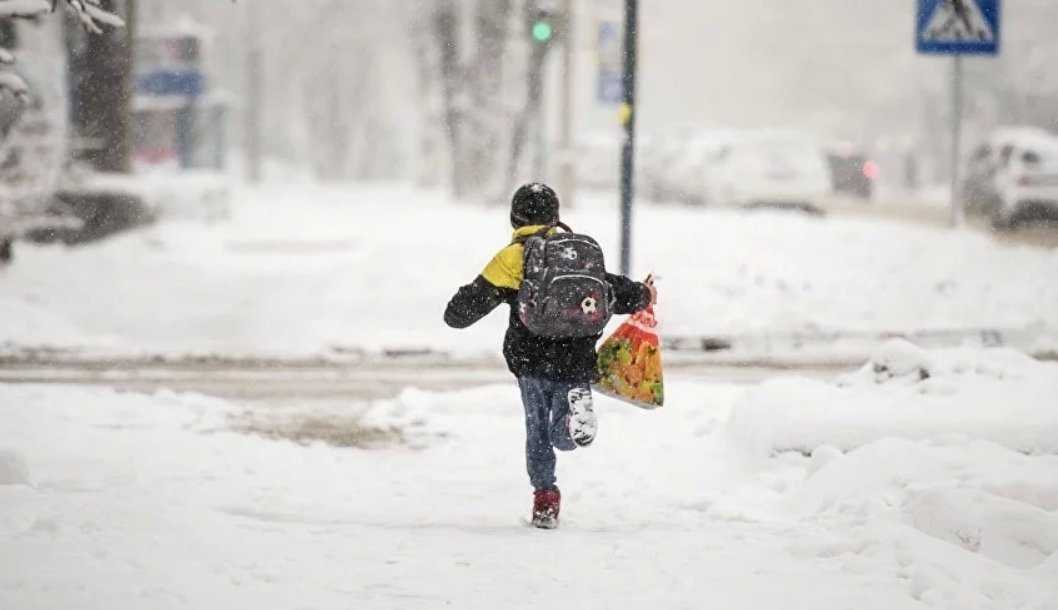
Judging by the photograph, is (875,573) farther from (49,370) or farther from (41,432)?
(49,370)

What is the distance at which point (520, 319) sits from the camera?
711cm

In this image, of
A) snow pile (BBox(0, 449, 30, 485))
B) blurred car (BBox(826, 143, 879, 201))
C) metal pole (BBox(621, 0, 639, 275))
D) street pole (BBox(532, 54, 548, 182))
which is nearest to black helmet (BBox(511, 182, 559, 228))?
snow pile (BBox(0, 449, 30, 485))

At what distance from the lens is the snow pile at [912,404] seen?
827 centimetres

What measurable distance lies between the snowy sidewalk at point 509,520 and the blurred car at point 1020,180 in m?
15.6

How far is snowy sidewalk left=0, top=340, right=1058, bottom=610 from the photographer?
5875 mm

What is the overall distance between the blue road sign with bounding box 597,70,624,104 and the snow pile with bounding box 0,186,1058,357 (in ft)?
5.89

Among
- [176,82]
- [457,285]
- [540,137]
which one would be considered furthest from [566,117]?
[457,285]

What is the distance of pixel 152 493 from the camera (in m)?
7.54

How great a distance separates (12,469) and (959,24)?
11.2 metres

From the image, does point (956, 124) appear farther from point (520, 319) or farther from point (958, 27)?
point (520, 319)

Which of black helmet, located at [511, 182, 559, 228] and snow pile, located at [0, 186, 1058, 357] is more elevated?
black helmet, located at [511, 182, 559, 228]

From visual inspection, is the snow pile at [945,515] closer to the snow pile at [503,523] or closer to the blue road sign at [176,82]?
the snow pile at [503,523]

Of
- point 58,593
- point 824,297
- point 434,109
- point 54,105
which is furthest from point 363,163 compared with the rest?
point 58,593

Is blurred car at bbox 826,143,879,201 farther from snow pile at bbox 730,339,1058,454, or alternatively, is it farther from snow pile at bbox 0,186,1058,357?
snow pile at bbox 730,339,1058,454
